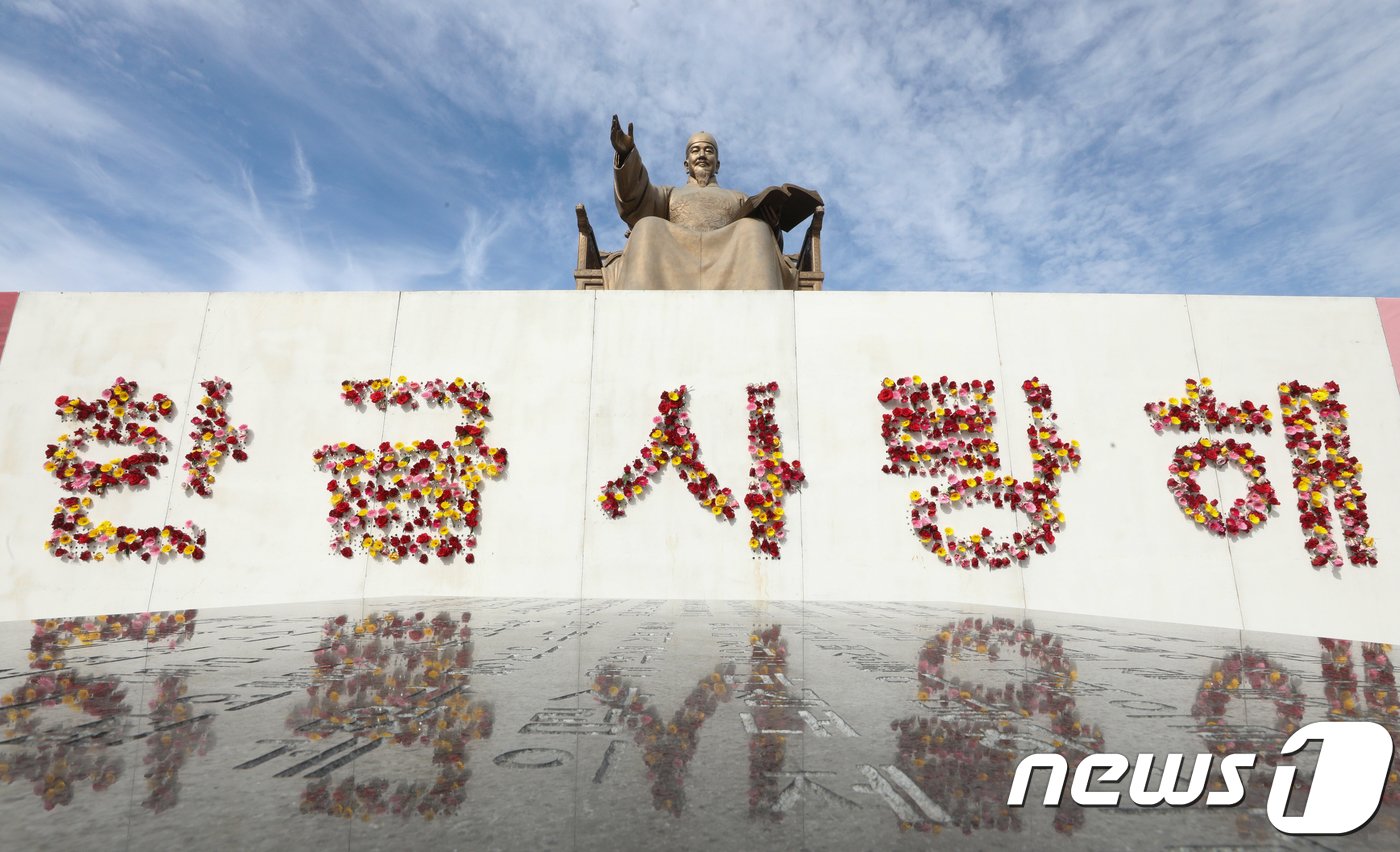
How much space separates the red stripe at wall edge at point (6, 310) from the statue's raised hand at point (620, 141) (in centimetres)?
500

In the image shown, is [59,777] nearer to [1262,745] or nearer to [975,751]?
[975,751]

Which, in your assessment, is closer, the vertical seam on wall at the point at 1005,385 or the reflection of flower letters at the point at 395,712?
the reflection of flower letters at the point at 395,712

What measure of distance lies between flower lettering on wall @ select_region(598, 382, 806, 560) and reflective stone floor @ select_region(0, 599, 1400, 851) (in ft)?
8.35

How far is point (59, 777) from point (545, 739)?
1.90ft

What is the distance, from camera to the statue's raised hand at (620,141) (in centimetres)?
604

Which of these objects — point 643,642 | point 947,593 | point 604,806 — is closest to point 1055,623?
point 947,593

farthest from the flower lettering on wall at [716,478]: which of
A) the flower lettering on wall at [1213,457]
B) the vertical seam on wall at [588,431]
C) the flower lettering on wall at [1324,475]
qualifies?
the flower lettering on wall at [1324,475]

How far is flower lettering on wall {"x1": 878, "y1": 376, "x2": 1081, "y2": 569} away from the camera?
4.72m

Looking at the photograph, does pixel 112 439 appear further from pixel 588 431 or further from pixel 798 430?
pixel 798 430

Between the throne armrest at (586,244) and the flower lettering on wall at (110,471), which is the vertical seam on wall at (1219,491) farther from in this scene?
the flower lettering on wall at (110,471)

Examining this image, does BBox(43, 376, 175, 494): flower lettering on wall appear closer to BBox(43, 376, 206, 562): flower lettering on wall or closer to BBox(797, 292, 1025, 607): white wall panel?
BBox(43, 376, 206, 562): flower lettering on wall

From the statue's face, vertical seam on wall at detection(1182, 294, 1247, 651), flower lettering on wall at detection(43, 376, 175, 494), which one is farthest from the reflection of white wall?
the statue's face

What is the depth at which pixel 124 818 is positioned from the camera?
0.66 meters

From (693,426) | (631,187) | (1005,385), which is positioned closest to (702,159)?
(631,187)
